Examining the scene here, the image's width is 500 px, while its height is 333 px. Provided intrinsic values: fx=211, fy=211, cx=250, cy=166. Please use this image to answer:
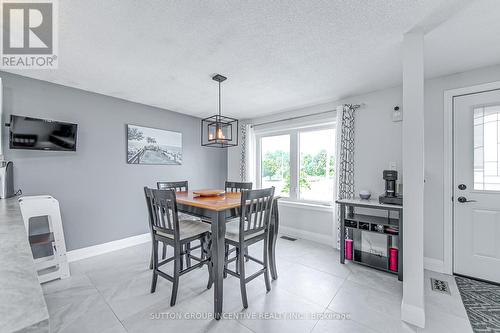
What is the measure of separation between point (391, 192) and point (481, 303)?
4.02 feet

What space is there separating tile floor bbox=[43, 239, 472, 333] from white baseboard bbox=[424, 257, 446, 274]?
10 cm

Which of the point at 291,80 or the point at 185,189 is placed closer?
the point at 291,80

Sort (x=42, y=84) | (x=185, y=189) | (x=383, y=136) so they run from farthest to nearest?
(x=185, y=189) < (x=383, y=136) < (x=42, y=84)

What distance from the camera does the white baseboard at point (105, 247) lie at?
285 cm

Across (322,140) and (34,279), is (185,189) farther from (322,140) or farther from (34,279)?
(34,279)

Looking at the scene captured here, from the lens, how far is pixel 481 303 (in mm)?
1979

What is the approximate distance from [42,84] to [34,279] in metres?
3.30

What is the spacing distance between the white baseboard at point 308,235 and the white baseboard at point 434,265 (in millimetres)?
1098

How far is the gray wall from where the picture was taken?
2557 millimetres

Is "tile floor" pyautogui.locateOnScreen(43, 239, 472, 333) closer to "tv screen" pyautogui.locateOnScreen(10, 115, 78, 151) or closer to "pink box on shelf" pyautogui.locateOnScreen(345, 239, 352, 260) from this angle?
"pink box on shelf" pyautogui.locateOnScreen(345, 239, 352, 260)

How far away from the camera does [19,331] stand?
323 mm

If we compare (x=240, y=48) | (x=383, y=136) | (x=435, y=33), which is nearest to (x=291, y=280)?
(x=383, y=136)

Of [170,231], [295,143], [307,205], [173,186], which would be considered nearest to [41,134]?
[173,186]

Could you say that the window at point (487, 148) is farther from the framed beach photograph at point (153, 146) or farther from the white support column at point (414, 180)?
the framed beach photograph at point (153, 146)
